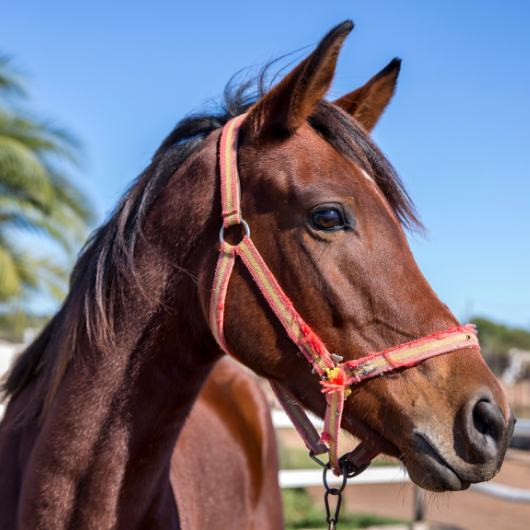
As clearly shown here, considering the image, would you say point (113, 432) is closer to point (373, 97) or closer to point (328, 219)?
point (328, 219)

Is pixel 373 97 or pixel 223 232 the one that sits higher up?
pixel 373 97

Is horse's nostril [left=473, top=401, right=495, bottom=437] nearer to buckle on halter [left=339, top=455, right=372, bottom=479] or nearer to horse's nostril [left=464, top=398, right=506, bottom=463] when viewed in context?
horse's nostril [left=464, top=398, right=506, bottom=463]

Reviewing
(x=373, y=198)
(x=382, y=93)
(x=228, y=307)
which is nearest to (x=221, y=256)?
(x=228, y=307)

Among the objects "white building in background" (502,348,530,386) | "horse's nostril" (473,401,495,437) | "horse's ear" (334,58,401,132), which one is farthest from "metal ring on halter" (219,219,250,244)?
"white building in background" (502,348,530,386)

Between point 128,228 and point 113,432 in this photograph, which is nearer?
point 113,432

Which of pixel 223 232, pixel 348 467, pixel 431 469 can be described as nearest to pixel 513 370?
pixel 348 467

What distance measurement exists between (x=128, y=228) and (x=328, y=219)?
2.53 ft

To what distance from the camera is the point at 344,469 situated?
1.49 meters

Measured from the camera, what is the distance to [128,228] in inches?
70.9

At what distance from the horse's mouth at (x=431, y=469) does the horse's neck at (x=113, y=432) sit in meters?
0.77

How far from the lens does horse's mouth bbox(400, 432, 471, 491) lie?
1280 mm

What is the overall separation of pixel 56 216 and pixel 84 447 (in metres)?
7.80

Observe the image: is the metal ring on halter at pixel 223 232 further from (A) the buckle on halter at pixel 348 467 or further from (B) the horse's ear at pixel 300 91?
(A) the buckle on halter at pixel 348 467

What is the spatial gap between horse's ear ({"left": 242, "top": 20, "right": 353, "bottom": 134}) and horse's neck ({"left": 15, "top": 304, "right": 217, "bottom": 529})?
0.77 m
